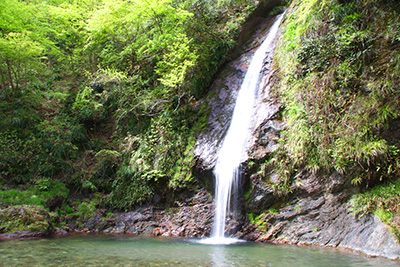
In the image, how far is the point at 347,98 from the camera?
7422 mm

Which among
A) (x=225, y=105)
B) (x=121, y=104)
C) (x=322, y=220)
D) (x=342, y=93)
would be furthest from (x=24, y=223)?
(x=342, y=93)

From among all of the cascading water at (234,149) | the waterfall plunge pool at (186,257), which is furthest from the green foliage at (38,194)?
the cascading water at (234,149)

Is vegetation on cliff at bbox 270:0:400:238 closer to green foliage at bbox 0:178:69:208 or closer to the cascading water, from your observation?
the cascading water

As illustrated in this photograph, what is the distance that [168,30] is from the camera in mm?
12219

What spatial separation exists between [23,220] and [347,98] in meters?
9.85

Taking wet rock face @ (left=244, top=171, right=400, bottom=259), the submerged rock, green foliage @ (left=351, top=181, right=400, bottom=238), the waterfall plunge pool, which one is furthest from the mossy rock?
green foliage @ (left=351, top=181, right=400, bottom=238)

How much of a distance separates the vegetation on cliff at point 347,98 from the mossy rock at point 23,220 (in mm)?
7161

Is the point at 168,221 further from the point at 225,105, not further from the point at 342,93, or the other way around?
the point at 342,93

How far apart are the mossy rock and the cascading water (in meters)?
4.97

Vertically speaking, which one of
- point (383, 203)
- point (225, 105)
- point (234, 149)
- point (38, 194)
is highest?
point (225, 105)

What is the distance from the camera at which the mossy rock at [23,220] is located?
7.95 m

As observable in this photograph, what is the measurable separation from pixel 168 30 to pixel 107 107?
18.1 feet

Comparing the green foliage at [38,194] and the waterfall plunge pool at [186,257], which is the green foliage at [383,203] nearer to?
the waterfall plunge pool at [186,257]

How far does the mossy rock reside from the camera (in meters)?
7.95
